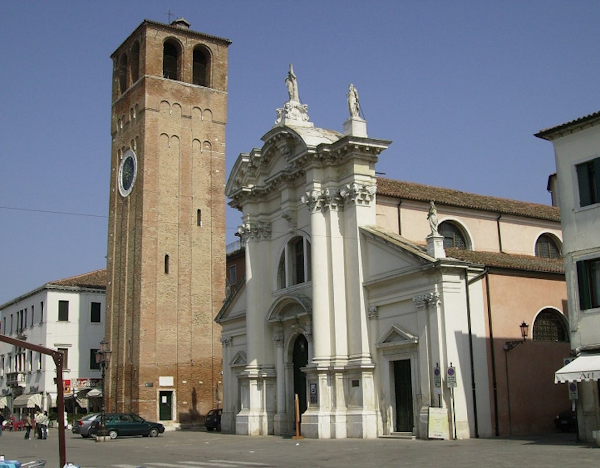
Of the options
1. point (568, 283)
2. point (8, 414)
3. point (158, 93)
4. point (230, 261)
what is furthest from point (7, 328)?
point (568, 283)

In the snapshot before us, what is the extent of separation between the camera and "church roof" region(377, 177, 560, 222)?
3167 centimetres

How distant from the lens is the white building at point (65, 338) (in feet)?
181

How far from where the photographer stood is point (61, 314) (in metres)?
57.0

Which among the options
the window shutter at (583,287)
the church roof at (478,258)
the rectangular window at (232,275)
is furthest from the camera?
the rectangular window at (232,275)

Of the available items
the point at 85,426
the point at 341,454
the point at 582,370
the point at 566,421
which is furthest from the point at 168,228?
the point at 582,370

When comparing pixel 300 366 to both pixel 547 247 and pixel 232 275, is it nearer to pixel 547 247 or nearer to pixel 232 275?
pixel 547 247

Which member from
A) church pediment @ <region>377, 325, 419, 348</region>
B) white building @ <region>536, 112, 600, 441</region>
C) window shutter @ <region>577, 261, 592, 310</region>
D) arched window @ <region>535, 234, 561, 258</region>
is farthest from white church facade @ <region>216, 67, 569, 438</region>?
window shutter @ <region>577, 261, 592, 310</region>

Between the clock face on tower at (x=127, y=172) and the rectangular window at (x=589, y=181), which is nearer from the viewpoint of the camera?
the rectangular window at (x=589, y=181)

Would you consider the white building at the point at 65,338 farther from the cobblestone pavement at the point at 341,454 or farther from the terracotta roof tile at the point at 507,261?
the terracotta roof tile at the point at 507,261

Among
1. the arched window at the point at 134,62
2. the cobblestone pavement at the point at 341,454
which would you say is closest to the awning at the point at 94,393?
the arched window at the point at 134,62

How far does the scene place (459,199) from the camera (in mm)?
33438

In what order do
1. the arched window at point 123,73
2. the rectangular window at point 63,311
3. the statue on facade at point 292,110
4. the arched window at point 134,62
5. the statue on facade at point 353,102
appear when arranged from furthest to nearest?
the rectangular window at point 63,311 → the arched window at point 123,73 → the arched window at point 134,62 → the statue on facade at point 292,110 → the statue on facade at point 353,102

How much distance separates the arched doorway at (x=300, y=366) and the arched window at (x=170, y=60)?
2474 centimetres

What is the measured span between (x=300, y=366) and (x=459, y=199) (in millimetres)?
9880
